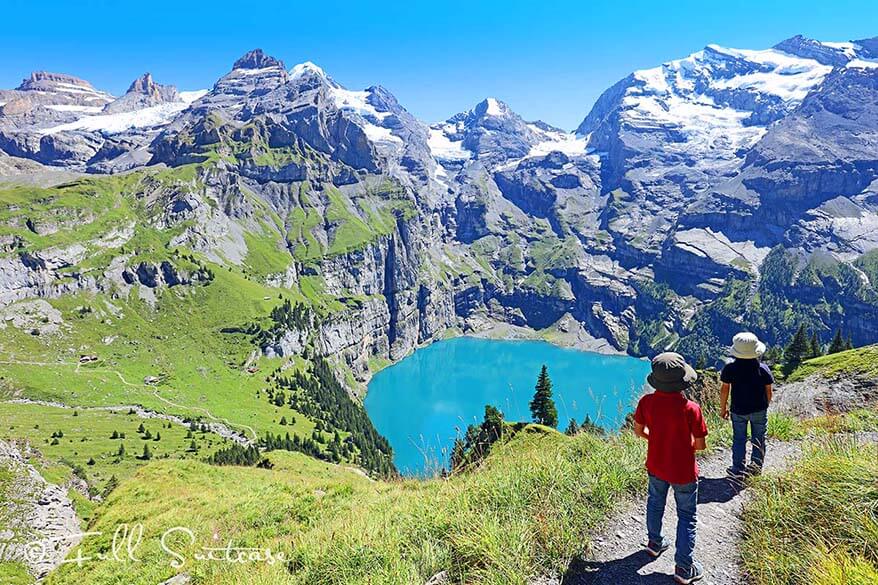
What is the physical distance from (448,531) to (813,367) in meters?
29.4

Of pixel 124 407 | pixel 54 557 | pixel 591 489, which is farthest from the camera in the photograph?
pixel 124 407

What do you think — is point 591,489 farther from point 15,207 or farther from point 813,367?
point 15,207

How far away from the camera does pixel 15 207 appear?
17912 cm

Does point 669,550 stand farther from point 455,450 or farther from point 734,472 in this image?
point 455,450

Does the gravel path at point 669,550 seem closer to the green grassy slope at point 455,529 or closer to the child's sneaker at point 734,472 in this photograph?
the child's sneaker at point 734,472

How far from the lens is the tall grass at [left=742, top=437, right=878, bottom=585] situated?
16.9 ft

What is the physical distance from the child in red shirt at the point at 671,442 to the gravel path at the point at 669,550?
31 cm

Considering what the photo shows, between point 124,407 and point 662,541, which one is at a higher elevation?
point 662,541

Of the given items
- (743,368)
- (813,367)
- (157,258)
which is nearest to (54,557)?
(743,368)

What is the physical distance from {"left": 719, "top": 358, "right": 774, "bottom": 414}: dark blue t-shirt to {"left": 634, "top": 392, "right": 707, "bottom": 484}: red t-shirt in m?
3.61

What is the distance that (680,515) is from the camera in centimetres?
670

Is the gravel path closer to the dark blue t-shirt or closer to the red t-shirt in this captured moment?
the red t-shirt

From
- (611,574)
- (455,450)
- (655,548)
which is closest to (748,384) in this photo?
(655,548)

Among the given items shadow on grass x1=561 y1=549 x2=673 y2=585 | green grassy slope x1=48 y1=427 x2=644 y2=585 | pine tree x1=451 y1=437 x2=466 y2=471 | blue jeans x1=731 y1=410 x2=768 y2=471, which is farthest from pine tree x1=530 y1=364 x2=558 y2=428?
shadow on grass x1=561 y1=549 x2=673 y2=585
